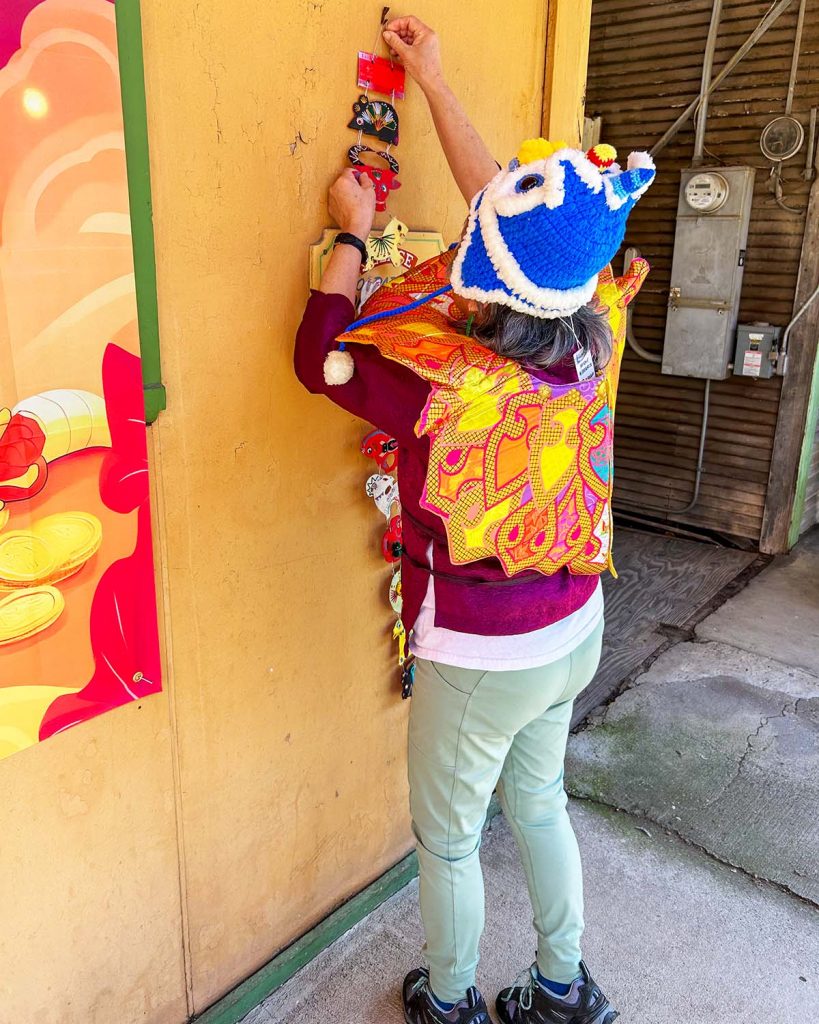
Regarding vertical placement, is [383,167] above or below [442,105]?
below

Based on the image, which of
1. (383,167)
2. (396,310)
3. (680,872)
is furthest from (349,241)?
(680,872)

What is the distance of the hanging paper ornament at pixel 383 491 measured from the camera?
2094 millimetres

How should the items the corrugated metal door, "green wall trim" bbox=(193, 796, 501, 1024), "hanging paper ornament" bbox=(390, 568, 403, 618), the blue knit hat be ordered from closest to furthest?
1. the blue knit hat
2. "green wall trim" bbox=(193, 796, 501, 1024)
3. "hanging paper ornament" bbox=(390, 568, 403, 618)
4. the corrugated metal door

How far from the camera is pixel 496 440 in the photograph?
1573 millimetres

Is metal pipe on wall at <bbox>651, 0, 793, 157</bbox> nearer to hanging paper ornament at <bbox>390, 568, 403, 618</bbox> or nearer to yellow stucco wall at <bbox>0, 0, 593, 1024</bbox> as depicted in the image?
yellow stucco wall at <bbox>0, 0, 593, 1024</bbox>

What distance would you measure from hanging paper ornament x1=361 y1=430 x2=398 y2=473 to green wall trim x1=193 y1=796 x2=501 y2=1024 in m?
1.20

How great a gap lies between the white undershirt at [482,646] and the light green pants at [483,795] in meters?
0.03

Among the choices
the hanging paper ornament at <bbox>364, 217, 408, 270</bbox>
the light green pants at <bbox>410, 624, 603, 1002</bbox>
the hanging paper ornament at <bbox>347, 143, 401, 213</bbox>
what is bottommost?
the light green pants at <bbox>410, 624, 603, 1002</bbox>

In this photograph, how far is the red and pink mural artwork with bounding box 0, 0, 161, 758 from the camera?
1.31m

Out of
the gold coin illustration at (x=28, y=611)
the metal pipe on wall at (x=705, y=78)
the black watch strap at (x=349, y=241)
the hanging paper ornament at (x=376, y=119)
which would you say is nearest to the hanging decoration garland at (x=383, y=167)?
the hanging paper ornament at (x=376, y=119)

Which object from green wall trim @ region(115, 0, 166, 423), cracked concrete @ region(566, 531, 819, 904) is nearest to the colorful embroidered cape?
green wall trim @ region(115, 0, 166, 423)

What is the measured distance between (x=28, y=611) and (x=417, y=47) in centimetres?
139

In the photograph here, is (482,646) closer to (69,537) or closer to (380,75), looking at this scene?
(69,537)

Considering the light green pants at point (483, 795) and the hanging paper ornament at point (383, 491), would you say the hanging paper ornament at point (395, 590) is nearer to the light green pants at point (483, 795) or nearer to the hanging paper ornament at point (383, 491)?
the hanging paper ornament at point (383, 491)
